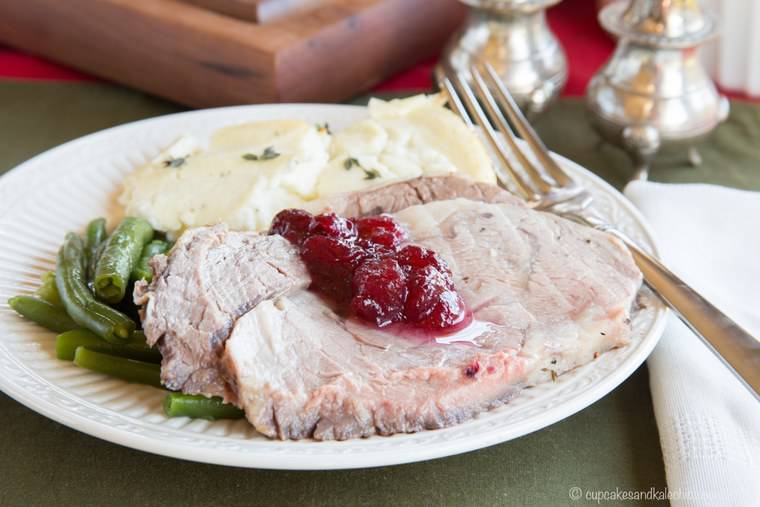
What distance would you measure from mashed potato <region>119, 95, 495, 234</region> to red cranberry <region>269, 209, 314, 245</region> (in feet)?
1.19

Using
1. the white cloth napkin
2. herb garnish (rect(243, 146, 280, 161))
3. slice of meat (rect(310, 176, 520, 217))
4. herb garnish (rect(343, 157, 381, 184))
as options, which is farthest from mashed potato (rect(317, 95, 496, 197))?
the white cloth napkin

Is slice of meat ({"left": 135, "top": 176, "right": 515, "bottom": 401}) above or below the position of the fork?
above

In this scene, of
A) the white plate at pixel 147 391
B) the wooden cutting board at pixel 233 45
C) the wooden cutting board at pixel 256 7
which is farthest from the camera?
the wooden cutting board at pixel 256 7

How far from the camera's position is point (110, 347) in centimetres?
252

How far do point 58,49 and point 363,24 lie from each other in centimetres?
182

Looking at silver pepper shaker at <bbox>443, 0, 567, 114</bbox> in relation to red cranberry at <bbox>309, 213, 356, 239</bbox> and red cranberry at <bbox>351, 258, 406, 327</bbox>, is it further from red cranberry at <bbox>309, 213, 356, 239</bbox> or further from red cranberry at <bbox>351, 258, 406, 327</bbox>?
red cranberry at <bbox>351, 258, 406, 327</bbox>

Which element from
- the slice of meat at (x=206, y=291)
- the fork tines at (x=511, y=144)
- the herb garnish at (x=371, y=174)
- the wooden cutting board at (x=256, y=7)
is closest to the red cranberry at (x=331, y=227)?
the slice of meat at (x=206, y=291)

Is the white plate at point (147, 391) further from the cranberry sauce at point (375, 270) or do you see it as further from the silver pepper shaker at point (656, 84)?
the silver pepper shaker at point (656, 84)

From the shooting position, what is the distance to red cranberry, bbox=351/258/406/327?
2.45m

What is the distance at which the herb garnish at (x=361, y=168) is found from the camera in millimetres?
3303

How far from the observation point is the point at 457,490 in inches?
91.3

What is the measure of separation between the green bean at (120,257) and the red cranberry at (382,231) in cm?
75

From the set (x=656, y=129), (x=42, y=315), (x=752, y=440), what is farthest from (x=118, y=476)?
(x=656, y=129)

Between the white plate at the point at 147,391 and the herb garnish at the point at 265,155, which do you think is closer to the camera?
the white plate at the point at 147,391
